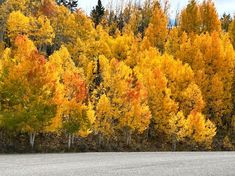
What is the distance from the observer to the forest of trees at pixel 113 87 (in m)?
39.6

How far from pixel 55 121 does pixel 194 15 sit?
52.8m

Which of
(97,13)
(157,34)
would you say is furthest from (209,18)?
(97,13)

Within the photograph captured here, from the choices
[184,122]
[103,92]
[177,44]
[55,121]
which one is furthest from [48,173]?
[177,44]

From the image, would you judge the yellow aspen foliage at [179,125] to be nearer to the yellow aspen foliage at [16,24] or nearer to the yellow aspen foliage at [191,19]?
the yellow aspen foliage at [16,24]

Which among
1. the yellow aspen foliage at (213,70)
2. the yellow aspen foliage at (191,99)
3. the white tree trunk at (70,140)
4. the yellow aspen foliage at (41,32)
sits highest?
the yellow aspen foliage at (41,32)

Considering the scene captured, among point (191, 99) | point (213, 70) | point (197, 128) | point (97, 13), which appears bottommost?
point (197, 128)

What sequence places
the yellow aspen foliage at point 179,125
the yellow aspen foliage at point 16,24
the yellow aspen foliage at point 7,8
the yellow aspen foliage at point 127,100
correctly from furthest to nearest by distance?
the yellow aspen foliage at point 7,8 → the yellow aspen foliage at point 16,24 → the yellow aspen foliage at point 179,125 → the yellow aspen foliage at point 127,100

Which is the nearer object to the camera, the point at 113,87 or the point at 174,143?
the point at 113,87

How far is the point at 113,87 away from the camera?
49.0 metres

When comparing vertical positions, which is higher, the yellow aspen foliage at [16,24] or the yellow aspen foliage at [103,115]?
the yellow aspen foliage at [16,24]

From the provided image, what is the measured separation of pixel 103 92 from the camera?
49.0 meters

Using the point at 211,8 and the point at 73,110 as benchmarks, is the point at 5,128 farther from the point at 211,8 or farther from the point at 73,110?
the point at 211,8

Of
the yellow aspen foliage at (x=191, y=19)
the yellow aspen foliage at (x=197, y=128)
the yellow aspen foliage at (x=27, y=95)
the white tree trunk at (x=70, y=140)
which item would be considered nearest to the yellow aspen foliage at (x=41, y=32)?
the yellow aspen foliage at (x=191, y=19)

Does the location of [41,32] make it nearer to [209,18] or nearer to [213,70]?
[213,70]
